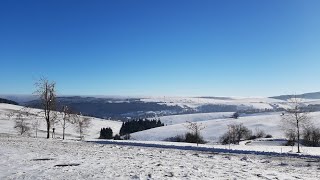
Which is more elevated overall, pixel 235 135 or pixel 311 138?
pixel 311 138

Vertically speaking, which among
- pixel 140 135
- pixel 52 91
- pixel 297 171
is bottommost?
pixel 140 135

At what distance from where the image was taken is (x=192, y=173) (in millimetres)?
15102

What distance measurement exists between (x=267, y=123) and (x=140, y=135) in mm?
69539

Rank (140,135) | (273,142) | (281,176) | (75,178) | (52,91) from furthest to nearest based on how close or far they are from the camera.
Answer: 1. (140,135)
2. (273,142)
3. (52,91)
4. (281,176)
5. (75,178)

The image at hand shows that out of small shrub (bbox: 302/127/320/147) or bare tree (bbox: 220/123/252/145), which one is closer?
small shrub (bbox: 302/127/320/147)

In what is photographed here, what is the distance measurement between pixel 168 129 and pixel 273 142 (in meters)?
77.7

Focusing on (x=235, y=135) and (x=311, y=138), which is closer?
(x=311, y=138)

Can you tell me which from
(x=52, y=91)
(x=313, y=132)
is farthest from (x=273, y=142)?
(x=52, y=91)

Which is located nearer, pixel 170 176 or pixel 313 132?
pixel 170 176

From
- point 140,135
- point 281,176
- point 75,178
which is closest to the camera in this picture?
point 75,178

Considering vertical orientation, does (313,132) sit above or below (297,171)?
below

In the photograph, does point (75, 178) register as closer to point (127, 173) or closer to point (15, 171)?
point (127, 173)

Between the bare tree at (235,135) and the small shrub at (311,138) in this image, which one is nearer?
the small shrub at (311,138)

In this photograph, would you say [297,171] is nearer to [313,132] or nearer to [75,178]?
[75,178]
